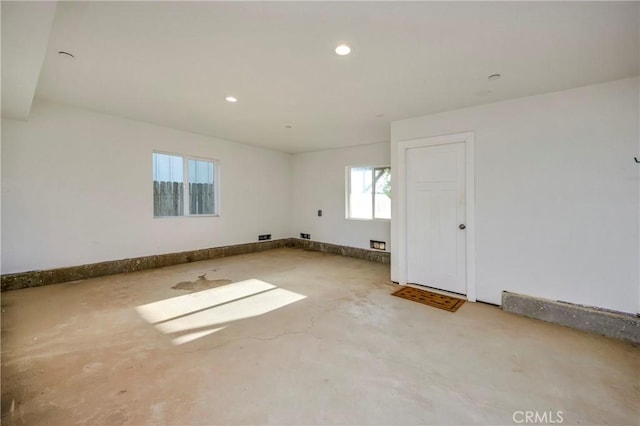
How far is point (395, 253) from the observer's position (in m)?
4.05

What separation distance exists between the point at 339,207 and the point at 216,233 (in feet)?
8.88

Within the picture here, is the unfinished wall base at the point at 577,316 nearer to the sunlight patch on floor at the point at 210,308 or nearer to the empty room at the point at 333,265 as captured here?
the empty room at the point at 333,265

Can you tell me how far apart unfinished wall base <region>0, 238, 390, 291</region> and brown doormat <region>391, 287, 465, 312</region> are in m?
1.66

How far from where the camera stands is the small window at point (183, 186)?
4.85 metres

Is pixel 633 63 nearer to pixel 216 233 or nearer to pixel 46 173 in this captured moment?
pixel 216 233

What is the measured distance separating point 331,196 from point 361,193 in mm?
755

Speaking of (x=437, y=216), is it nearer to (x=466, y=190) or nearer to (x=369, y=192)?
(x=466, y=190)

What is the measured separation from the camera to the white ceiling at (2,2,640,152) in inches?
70.1

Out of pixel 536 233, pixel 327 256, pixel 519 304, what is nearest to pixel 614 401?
pixel 519 304

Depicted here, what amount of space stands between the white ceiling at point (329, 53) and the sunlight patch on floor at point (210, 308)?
8.08 ft

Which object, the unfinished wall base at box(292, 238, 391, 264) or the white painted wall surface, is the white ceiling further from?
the unfinished wall base at box(292, 238, 391, 264)

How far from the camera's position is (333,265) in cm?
517

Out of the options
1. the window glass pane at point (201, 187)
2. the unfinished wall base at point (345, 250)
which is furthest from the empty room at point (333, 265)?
the unfinished wall base at point (345, 250)

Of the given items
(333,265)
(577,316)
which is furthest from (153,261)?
(577,316)
